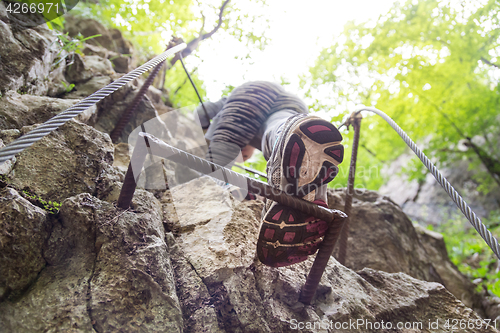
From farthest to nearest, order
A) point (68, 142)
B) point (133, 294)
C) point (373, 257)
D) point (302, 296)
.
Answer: point (373, 257) → point (68, 142) → point (302, 296) → point (133, 294)

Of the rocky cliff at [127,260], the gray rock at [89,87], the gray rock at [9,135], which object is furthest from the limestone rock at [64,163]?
the gray rock at [89,87]

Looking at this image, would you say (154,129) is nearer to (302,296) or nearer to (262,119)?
(262,119)

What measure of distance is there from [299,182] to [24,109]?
1.70m

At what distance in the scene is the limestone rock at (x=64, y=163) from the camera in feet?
4.02

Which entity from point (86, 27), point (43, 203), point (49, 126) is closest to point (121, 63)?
point (86, 27)

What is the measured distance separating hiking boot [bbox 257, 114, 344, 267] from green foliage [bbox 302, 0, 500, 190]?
3766 mm

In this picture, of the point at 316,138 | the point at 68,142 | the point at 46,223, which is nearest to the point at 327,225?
the point at 316,138

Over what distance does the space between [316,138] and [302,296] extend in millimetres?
786

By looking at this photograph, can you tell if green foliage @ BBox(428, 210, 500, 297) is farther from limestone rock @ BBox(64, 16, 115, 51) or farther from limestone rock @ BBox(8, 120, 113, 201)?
limestone rock @ BBox(64, 16, 115, 51)

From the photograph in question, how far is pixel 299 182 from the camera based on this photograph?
112 cm

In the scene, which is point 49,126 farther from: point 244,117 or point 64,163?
point 244,117

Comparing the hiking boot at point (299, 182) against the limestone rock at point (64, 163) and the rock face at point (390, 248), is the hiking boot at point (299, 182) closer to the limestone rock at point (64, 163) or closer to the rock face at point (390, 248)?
the limestone rock at point (64, 163)

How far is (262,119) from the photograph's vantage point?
1937mm

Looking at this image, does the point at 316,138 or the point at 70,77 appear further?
the point at 70,77
